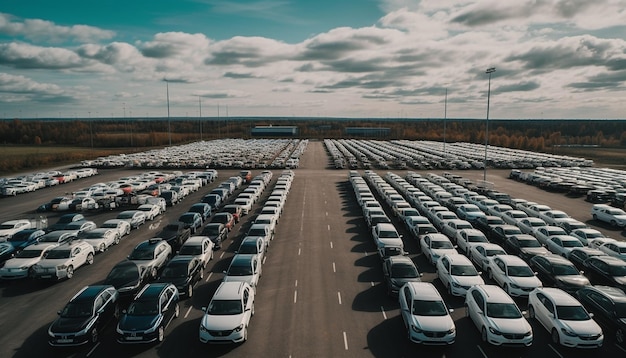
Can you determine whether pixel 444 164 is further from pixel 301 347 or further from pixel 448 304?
pixel 301 347

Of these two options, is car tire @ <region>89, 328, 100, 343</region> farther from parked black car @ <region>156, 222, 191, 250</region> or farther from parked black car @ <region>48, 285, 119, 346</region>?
parked black car @ <region>156, 222, 191, 250</region>

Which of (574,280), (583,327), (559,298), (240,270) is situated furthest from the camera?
(240,270)

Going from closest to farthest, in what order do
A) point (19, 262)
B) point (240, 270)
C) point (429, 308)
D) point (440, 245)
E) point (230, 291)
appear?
point (429, 308) < point (230, 291) < point (240, 270) < point (19, 262) < point (440, 245)

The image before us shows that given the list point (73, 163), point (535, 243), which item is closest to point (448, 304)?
point (535, 243)

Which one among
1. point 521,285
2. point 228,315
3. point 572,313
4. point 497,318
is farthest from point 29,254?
point 572,313

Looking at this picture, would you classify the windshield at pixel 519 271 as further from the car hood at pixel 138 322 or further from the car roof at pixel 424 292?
the car hood at pixel 138 322

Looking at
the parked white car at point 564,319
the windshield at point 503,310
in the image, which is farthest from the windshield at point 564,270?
the windshield at point 503,310

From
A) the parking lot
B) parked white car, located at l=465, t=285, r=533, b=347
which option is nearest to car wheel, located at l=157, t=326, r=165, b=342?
the parking lot

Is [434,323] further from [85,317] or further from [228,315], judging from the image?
[85,317]
